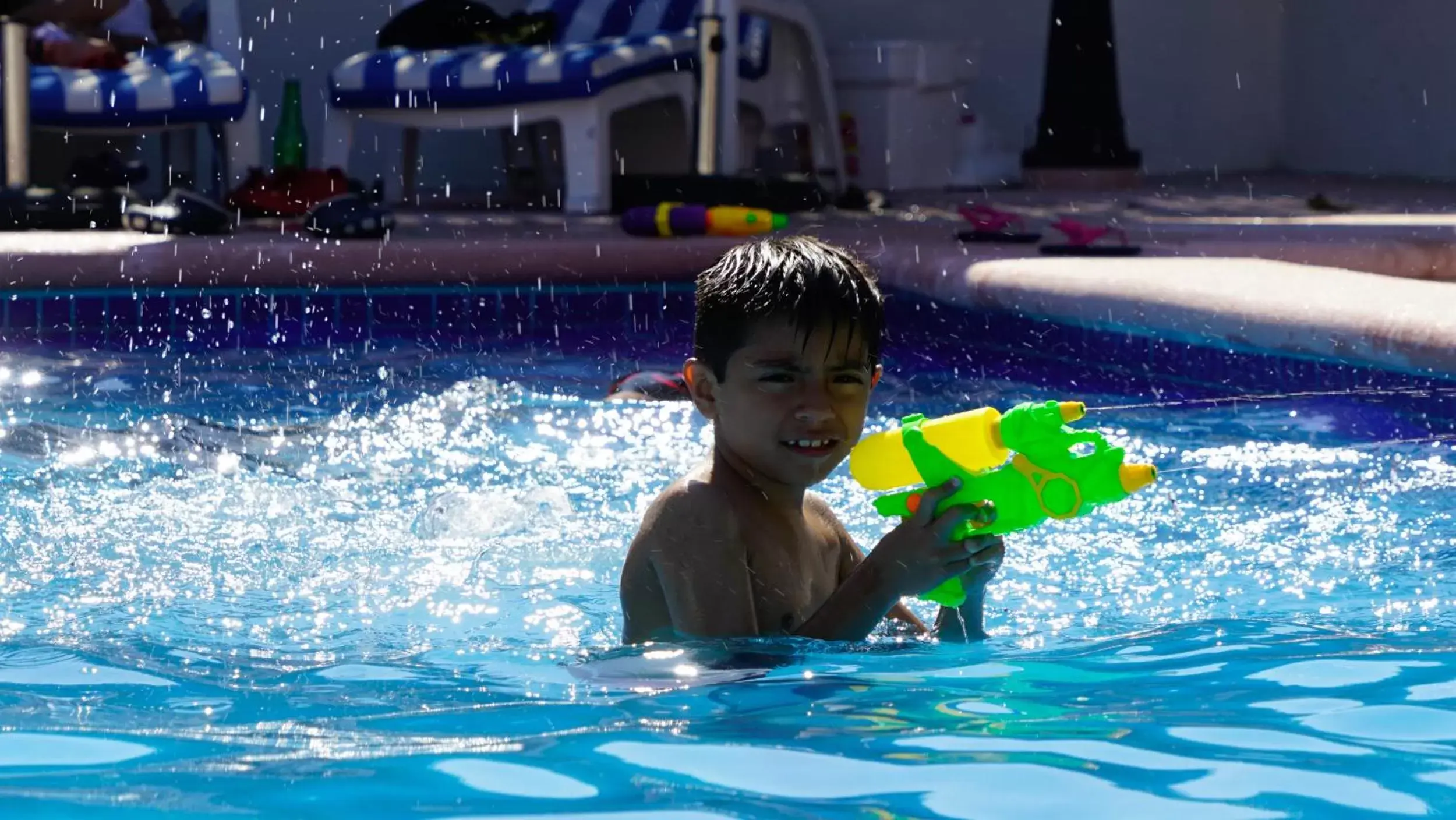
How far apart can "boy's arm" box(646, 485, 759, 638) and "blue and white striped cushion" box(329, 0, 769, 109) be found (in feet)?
21.0

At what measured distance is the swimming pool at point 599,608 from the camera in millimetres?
1983

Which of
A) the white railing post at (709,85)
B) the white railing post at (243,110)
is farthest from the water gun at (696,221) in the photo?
the white railing post at (243,110)

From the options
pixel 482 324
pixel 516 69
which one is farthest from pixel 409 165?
pixel 482 324

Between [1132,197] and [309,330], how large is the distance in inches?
229

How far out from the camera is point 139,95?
8.74 metres

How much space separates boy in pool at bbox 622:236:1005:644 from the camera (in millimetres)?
2590

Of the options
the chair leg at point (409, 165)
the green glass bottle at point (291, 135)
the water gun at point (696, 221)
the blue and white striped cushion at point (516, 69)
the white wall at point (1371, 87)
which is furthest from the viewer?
the white wall at point (1371, 87)

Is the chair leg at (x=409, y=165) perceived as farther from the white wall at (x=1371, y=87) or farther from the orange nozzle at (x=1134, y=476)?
the orange nozzle at (x=1134, y=476)

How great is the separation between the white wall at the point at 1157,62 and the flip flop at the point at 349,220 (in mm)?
5294

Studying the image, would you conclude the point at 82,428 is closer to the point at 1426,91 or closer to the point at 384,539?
the point at 384,539

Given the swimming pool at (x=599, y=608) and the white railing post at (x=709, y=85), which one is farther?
the white railing post at (x=709, y=85)

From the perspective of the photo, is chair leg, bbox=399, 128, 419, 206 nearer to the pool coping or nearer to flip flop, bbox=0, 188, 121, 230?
the pool coping

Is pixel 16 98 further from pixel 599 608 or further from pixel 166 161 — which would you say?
pixel 599 608

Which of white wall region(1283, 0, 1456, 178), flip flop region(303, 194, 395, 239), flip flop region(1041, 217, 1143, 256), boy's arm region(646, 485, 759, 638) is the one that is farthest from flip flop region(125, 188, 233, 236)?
white wall region(1283, 0, 1456, 178)
